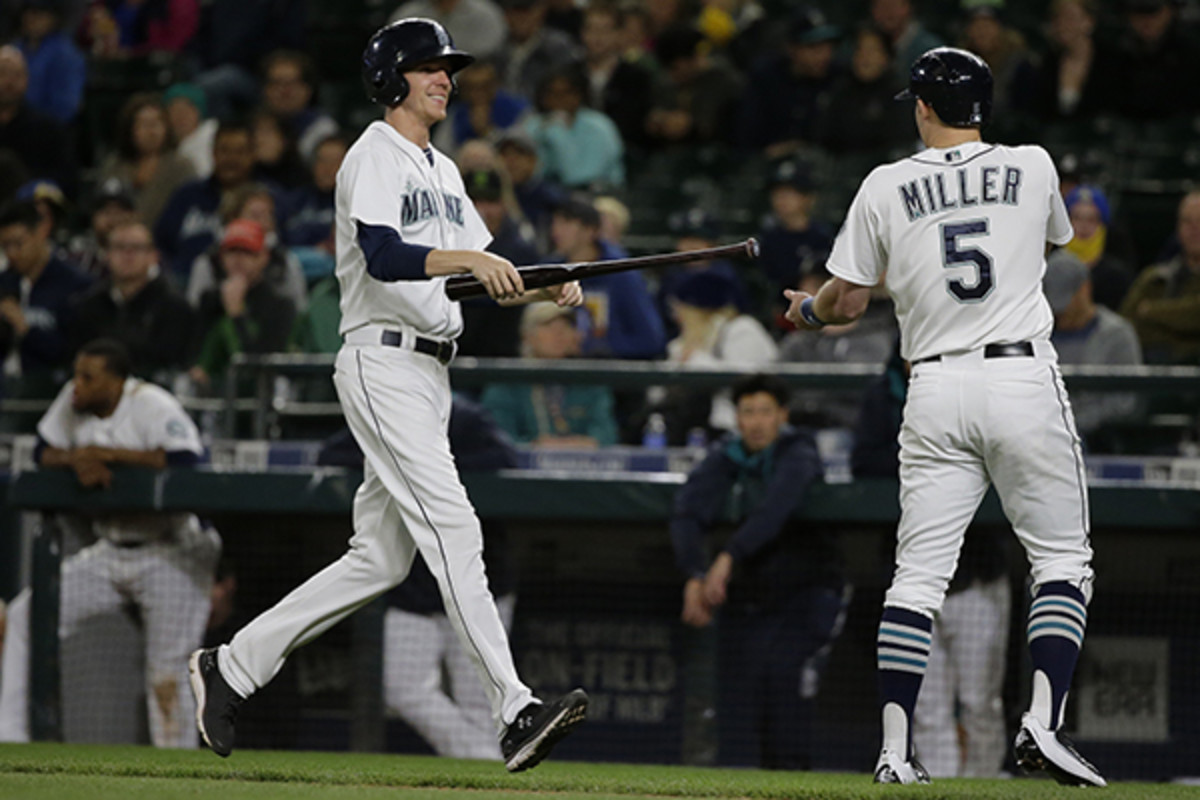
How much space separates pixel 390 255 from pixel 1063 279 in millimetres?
3601

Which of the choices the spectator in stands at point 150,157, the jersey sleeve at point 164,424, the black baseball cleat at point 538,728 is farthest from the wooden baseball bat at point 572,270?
the spectator in stands at point 150,157

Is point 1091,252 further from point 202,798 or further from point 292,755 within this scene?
point 202,798

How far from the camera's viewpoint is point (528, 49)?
39.3 feet

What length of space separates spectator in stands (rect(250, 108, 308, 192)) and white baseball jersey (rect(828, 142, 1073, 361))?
639 cm

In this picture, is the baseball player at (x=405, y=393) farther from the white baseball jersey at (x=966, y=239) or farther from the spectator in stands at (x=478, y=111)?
the spectator in stands at (x=478, y=111)

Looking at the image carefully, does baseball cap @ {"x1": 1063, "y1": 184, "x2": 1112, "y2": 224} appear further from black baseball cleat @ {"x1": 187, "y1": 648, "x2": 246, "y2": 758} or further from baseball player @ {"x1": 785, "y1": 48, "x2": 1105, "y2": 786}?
black baseball cleat @ {"x1": 187, "y1": 648, "x2": 246, "y2": 758}

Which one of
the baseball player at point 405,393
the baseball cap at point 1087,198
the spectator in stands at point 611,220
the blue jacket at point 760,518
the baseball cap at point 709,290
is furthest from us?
the spectator in stands at point 611,220

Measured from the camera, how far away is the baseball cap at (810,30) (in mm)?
10983

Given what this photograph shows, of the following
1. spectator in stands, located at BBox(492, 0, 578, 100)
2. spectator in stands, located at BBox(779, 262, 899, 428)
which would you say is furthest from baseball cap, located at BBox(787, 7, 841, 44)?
spectator in stands, located at BBox(779, 262, 899, 428)

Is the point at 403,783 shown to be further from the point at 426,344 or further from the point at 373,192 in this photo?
the point at 373,192

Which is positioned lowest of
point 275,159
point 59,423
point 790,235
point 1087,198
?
point 59,423

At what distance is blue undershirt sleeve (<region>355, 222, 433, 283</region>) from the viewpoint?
477 cm

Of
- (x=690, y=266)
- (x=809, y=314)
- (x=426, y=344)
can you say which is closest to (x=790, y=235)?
(x=690, y=266)

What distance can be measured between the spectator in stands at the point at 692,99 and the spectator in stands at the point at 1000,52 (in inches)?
58.5
